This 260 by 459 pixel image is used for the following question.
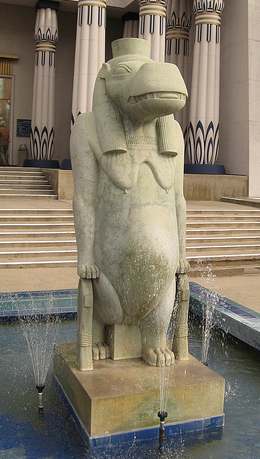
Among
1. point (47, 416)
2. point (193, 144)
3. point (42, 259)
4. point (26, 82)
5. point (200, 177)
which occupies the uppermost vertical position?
point (26, 82)

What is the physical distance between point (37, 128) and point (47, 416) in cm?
1432

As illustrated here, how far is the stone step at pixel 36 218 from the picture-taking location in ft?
33.1

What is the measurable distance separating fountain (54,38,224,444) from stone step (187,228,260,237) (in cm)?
730

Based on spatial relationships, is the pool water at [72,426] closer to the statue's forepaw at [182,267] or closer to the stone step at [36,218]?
the statue's forepaw at [182,267]

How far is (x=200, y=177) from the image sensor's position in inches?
578

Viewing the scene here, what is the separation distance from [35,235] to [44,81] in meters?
8.30

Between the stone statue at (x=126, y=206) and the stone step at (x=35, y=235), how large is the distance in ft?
20.6

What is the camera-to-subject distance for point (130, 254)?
3121mm

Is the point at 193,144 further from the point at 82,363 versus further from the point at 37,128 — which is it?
the point at 82,363

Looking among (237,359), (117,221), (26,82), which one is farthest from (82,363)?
(26,82)

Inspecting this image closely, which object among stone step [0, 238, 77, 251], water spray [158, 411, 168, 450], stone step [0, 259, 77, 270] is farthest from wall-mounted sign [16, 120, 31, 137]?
water spray [158, 411, 168, 450]

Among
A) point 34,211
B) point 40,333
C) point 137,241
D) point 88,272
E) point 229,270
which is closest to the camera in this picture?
point 137,241


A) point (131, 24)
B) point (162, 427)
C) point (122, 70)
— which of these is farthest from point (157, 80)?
point (131, 24)

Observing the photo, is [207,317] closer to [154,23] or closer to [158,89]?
[158,89]
